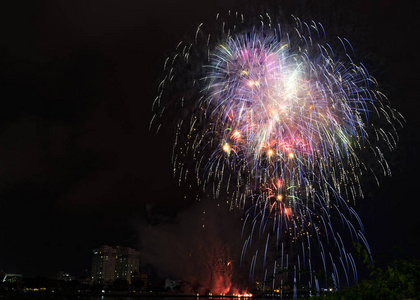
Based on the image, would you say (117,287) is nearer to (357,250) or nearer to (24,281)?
(24,281)

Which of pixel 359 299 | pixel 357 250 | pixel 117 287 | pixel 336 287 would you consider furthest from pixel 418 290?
pixel 117 287

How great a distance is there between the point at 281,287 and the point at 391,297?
2.72 m

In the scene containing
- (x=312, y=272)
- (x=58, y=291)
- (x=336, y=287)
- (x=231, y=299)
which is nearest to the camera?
(x=336, y=287)

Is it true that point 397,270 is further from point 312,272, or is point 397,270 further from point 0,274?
point 0,274

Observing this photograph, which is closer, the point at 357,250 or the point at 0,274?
the point at 357,250

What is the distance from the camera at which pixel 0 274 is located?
175125mm

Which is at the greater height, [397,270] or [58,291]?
[397,270]

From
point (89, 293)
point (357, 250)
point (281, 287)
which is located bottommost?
point (89, 293)

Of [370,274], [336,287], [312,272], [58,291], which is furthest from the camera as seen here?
[58,291]

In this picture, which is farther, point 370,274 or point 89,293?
point 89,293

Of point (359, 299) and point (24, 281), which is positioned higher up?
point (359, 299)

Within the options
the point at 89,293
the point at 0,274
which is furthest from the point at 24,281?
the point at 89,293

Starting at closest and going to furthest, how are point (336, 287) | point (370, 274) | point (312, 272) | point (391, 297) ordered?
point (391, 297) → point (370, 274) → point (336, 287) → point (312, 272)

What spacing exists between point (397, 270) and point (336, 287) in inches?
63.9
